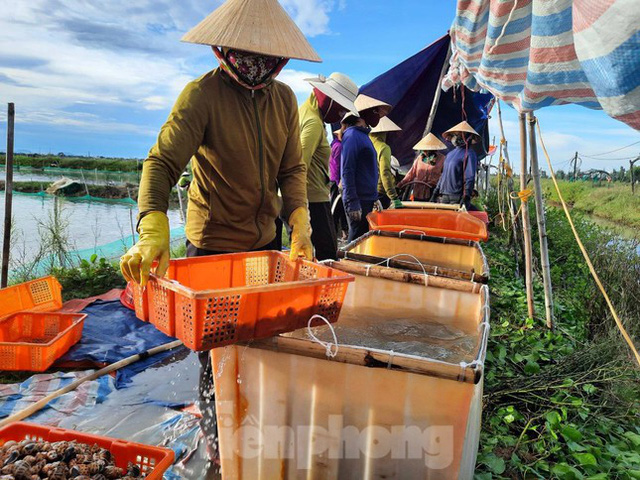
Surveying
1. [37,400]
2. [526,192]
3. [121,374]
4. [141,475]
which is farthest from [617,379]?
[37,400]

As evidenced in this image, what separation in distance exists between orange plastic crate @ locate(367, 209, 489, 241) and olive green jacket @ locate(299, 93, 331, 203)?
0.65 metres

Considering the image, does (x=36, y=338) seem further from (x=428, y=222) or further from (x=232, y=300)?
(x=428, y=222)

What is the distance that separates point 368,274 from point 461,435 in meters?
1.37

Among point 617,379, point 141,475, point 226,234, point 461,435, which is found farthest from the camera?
point 617,379

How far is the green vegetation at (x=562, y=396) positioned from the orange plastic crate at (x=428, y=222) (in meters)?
0.86

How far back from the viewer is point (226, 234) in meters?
2.17

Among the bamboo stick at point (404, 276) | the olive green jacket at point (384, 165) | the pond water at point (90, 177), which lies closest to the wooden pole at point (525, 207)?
the bamboo stick at point (404, 276)

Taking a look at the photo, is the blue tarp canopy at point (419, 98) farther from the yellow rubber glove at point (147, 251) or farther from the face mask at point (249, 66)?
the yellow rubber glove at point (147, 251)

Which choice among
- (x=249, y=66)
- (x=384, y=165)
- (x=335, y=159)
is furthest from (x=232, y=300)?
(x=384, y=165)

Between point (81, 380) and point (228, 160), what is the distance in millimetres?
1995

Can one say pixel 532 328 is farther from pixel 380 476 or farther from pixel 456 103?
pixel 456 103

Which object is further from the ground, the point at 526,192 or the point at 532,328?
the point at 526,192

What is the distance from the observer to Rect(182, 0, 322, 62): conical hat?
183 cm

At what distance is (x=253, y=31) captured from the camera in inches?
73.2
